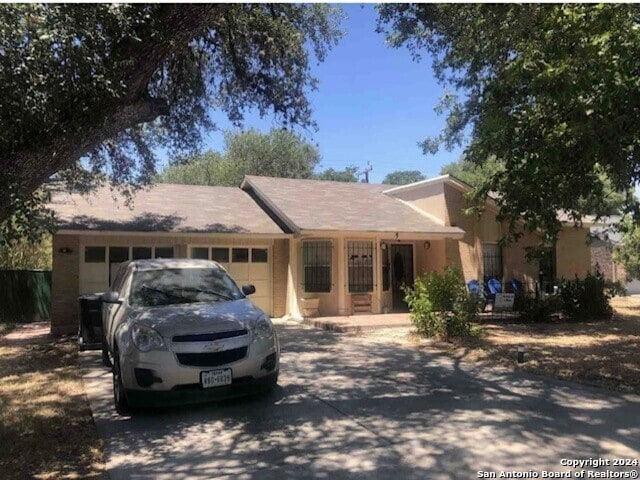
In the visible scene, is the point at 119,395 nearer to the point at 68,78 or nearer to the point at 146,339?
the point at 146,339

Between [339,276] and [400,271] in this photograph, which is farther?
[400,271]

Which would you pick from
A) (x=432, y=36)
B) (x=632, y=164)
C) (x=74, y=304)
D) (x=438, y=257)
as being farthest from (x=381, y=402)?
(x=438, y=257)

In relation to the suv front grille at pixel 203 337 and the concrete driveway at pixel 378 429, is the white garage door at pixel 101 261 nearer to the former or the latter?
the concrete driveway at pixel 378 429

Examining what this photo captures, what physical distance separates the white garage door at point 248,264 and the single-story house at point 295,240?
31 mm

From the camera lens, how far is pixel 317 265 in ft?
52.7

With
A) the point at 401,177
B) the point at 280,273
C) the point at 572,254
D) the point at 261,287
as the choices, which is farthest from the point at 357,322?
the point at 401,177

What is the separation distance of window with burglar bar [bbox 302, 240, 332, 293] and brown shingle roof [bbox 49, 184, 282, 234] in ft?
3.80

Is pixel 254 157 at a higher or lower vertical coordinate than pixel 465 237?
higher

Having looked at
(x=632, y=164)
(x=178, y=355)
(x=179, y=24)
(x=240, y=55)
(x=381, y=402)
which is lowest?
(x=381, y=402)

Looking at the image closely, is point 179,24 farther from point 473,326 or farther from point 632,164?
point 473,326

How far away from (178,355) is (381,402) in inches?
101

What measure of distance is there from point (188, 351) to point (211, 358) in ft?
0.89

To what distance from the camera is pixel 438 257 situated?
17.5 metres

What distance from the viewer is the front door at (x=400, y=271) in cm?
1769
